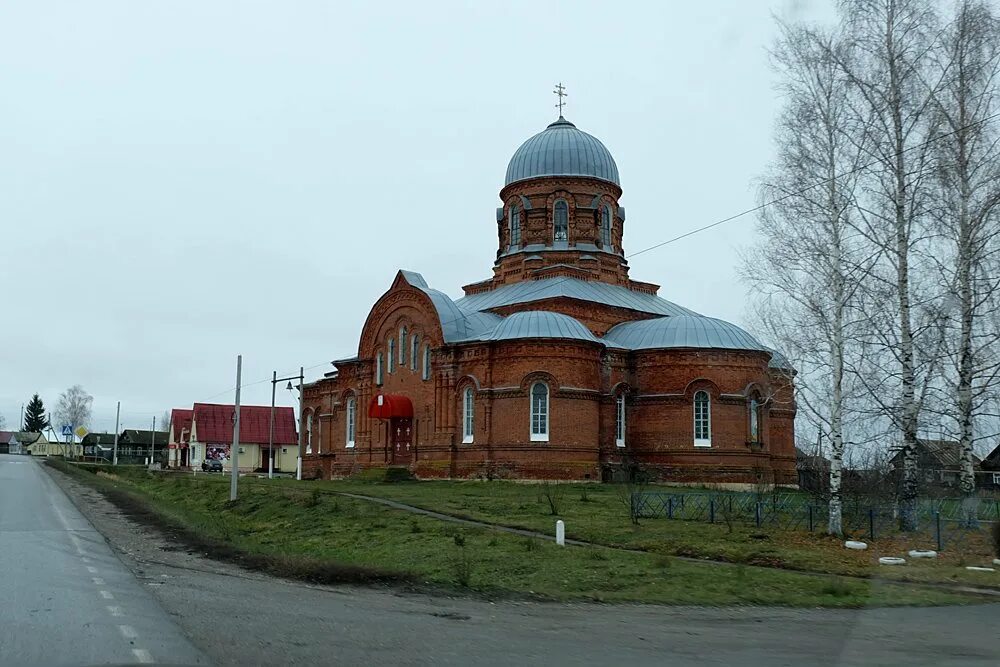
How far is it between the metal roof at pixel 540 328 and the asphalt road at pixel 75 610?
20967mm

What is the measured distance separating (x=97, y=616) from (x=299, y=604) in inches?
96.5

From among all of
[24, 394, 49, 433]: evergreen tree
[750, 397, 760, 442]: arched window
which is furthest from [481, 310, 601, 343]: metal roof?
[24, 394, 49, 433]: evergreen tree

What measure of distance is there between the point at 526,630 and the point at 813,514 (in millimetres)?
13700

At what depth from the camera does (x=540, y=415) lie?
124ft

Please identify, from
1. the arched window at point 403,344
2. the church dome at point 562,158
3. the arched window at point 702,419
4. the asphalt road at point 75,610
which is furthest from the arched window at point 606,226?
the asphalt road at point 75,610

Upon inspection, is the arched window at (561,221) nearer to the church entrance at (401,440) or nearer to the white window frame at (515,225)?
the white window frame at (515,225)

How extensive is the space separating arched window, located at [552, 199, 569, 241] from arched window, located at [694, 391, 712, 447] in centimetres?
1127

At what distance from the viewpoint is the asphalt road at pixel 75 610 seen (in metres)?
8.64

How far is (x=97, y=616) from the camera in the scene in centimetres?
1056

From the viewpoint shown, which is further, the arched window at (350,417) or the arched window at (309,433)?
the arched window at (309,433)

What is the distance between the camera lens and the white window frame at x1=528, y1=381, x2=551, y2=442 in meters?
37.5

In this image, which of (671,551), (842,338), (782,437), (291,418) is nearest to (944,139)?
(842,338)

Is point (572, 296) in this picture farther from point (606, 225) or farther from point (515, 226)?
point (515, 226)

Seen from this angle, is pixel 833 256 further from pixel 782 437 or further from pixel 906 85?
pixel 782 437
